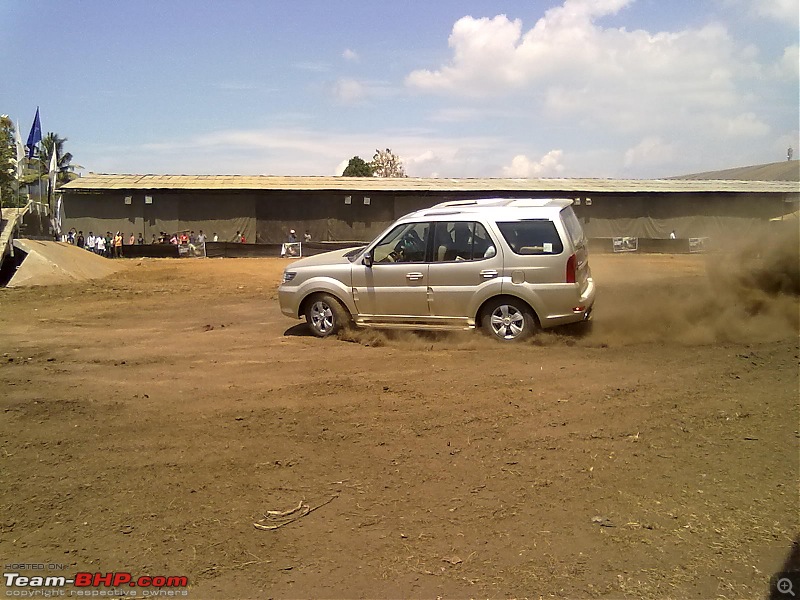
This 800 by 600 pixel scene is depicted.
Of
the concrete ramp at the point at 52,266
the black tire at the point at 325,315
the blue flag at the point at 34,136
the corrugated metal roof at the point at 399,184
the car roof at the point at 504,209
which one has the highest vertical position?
the blue flag at the point at 34,136

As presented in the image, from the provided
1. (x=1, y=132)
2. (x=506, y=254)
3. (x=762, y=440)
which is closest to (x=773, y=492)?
(x=762, y=440)

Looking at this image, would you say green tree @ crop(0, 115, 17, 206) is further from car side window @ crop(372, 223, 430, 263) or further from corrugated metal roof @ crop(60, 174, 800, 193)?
car side window @ crop(372, 223, 430, 263)

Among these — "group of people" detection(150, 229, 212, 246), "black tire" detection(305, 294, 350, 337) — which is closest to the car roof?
"black tire" detection(305, 294, 350, 337)

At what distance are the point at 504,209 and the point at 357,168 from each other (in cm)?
6068

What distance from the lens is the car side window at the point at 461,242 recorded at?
8703 mm

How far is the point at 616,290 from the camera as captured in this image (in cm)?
1120

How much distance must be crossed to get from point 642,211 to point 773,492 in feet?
110

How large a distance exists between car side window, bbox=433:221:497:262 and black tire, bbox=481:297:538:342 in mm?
683

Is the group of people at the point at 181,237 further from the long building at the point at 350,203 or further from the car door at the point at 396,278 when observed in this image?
the car door at the point at 396,278

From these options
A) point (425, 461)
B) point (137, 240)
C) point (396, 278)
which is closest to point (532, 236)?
point (396, 278)

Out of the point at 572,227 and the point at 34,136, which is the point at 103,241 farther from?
the point at 572,227

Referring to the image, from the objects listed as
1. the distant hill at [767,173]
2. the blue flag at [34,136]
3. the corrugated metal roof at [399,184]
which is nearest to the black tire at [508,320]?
the corrugated metal roof at [399,184]

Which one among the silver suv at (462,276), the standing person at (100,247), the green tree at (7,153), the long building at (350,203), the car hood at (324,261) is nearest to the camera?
the silver suv at (462,276)

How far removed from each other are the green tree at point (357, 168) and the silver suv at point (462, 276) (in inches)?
2283
